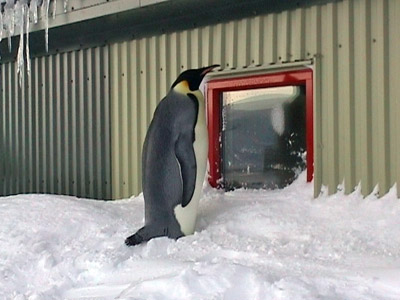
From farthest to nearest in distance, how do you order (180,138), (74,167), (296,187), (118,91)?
1. (74,167)
2. (118,91)
3. (296,187)
4. (180,138)

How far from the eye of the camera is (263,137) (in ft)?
16.8

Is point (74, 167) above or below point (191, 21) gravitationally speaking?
below

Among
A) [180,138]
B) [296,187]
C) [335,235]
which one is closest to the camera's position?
[335,235]

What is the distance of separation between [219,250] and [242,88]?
1.85 metres

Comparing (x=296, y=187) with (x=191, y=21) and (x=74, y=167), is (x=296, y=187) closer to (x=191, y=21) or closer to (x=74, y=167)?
(x=191, y=21)

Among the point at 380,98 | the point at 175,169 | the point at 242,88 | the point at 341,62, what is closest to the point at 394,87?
the point at 380,98

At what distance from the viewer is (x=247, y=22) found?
200 inches

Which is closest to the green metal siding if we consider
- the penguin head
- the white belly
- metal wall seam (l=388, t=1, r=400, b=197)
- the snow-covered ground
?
metal wall seam (l=388, t=1, r=400, b=197)

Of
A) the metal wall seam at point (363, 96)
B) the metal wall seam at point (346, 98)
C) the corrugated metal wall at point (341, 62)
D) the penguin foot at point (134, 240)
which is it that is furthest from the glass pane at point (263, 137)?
the penguin foot at point (134, 240)

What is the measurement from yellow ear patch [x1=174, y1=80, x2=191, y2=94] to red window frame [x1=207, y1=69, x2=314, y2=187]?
658 mm

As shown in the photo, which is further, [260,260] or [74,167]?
[74,167]

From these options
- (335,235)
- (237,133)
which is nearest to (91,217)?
(237,133)

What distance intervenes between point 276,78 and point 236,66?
41 cm

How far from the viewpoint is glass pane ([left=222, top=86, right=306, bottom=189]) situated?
4941mm
